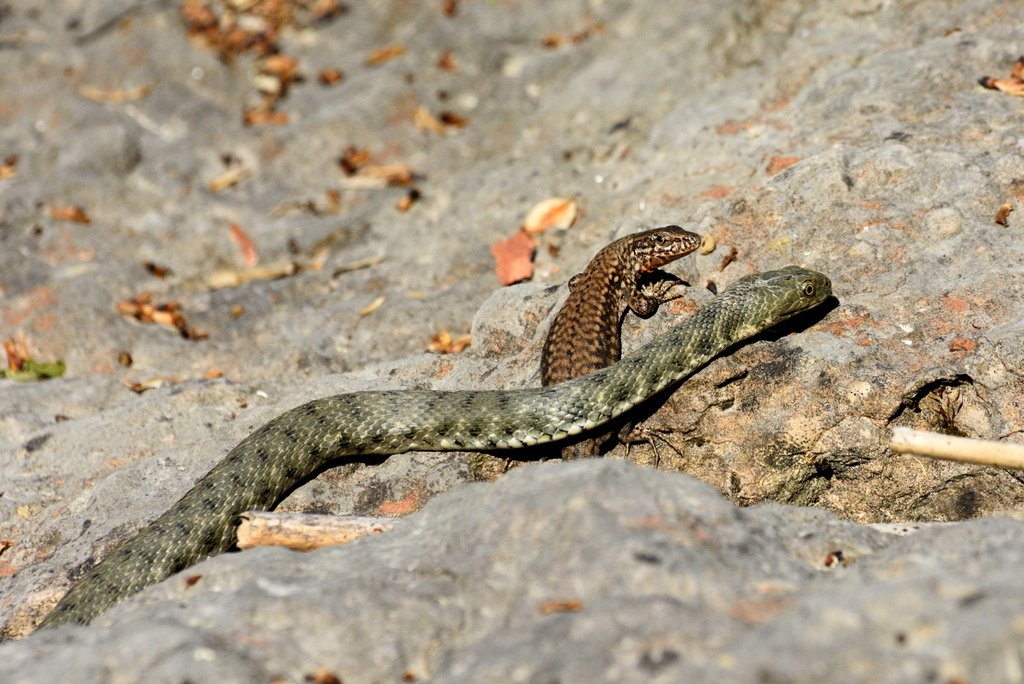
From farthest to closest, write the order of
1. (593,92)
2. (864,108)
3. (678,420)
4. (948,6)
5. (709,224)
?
(593,92), (948,6), (864,108), (709,224), (678,420)

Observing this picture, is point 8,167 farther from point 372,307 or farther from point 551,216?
point 551,216

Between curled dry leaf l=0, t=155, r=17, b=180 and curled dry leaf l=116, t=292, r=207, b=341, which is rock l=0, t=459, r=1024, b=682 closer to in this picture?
curled dry leaf l=116, t=292, r=207, b=341

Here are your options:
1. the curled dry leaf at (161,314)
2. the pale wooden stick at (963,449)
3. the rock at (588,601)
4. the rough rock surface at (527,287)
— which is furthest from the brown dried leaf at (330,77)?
the pale wooden stick at (963,449)

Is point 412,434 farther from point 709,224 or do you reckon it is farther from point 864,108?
point 864,108

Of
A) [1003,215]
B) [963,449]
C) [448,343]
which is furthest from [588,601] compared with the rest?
[1003,215]

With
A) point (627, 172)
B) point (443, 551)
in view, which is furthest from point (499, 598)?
point (627, 172)

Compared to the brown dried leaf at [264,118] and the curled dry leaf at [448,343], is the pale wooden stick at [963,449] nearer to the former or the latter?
the curled dry leaf at [448,343]
